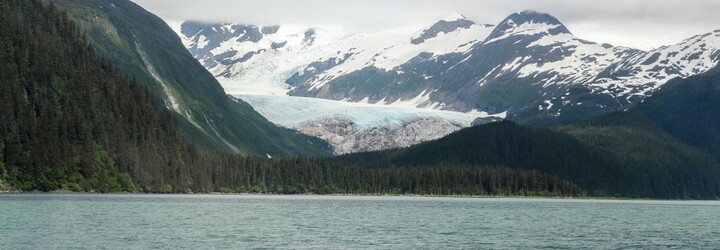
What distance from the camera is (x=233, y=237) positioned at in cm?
11406

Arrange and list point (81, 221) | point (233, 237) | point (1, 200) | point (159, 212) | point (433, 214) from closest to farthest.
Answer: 1. point (233, 237)
2. point (81, 221)
3. point (159, 212)
4. point (1, 200)
5. point (433, 214)

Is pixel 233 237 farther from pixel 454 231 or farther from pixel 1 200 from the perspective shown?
pixel 1 200

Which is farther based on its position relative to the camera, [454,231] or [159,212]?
[159,212]

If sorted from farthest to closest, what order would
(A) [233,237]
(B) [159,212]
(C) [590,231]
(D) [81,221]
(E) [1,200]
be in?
1. (E) [1,200]
2. (B) [159,212]
3. (C) [590,231]
4. (D) [81,221]
5. (A) [233,237]

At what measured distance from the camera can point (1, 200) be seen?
16550 centimetres

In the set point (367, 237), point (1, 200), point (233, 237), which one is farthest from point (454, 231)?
point (1, 200)

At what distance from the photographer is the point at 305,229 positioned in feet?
426

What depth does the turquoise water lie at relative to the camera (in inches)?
4250

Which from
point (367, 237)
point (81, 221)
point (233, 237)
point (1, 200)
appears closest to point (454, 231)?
point (367, 237)

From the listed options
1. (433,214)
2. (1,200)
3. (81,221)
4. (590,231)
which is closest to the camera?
(81,221)

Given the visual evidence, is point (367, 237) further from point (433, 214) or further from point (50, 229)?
point (433, 214)

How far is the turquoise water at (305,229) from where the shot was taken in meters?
108

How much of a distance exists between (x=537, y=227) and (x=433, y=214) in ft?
111

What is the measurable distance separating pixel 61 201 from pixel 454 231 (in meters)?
68.1
